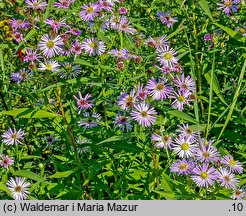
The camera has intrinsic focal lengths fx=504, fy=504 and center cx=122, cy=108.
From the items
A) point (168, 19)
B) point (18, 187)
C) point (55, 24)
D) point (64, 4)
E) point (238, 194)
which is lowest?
point (238, 194)

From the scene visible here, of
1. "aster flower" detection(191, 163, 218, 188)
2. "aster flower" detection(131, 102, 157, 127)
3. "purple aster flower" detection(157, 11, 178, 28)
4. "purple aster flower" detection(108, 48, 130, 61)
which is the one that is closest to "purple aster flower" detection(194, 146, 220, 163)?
"aster flower" detection(191, 163, 218, 188)

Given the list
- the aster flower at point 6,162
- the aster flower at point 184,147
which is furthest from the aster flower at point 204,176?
the aster flower at point 6,162

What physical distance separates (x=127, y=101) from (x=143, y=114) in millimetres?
112

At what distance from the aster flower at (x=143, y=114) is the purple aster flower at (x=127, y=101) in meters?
0.03

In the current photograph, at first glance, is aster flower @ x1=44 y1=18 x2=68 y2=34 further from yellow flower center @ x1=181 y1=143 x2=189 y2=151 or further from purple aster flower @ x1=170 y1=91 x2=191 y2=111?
yellow flower center @ x1=181 y1=143 x2=189 y2=151

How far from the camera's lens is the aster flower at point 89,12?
8.64 ft

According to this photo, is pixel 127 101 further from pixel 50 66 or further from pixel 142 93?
pixel 50 66

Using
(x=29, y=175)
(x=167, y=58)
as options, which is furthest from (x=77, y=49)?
(x=29, y=175)

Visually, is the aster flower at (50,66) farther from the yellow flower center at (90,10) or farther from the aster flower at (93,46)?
the yellow flower center at (90,10)

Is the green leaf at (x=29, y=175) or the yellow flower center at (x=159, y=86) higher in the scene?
the yellow flower center at (x=159, y=86)

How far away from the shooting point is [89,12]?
2.66m

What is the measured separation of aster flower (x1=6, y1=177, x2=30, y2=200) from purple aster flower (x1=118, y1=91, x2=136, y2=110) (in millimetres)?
749

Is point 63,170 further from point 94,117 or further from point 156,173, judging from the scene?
point 156,173

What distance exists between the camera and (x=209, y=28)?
307 centimetres
